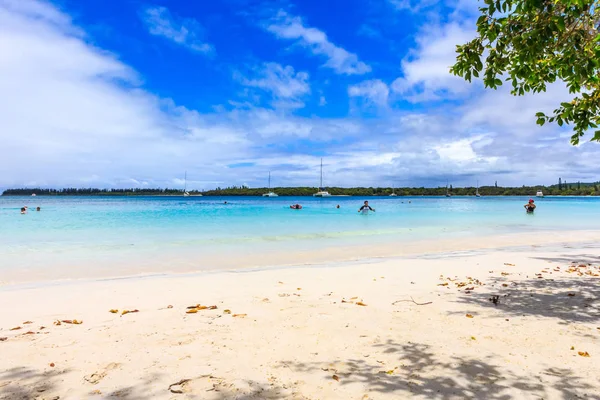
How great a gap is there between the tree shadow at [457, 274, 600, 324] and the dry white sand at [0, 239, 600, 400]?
0.10 ft

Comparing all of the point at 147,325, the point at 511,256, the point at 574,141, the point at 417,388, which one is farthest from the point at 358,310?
the point at 511,256

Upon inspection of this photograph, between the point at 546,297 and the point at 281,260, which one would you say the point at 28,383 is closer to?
the point at 546,297

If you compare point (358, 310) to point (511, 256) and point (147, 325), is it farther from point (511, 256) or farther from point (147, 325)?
point (511, 256)

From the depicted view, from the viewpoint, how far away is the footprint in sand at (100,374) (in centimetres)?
398

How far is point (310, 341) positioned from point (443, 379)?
1.84 meters

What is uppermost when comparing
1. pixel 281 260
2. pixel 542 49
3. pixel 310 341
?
pixel 542 49

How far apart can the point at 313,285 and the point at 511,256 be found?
8.17m

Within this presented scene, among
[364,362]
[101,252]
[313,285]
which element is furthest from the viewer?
[101,252]

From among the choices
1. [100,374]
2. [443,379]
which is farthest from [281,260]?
[443,379]

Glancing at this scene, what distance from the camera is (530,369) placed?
4.15 m

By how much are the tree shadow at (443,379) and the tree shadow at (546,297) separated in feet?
7.58

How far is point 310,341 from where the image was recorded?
5.11m

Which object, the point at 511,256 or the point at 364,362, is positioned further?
the point at 511,256

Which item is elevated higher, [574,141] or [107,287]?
[574,141]
